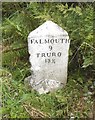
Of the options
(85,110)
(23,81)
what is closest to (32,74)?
(23,81)

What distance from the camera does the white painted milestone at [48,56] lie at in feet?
Result: 10.6

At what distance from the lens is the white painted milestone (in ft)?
10.6

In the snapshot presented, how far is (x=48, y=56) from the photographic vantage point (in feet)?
10.9

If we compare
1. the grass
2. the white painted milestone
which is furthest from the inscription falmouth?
the grass

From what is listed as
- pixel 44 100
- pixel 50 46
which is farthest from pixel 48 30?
pixel 44 100

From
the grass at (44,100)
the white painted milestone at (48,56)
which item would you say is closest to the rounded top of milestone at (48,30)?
the white painted milestone at (48,56)

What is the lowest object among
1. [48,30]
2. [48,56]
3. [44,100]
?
[44,100]

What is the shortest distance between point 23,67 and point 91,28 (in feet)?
2.46

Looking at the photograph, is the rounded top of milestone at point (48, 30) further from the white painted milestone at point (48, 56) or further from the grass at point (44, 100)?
the grass at point (44, 100)

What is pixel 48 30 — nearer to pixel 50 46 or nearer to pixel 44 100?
pixel 50 46

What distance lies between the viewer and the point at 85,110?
10.1ft

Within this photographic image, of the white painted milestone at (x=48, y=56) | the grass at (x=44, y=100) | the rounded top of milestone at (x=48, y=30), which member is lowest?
the grass at (x=44, y=100)

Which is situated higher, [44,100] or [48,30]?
[48,30]

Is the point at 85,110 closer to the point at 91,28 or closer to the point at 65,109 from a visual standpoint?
the point at 65,109
